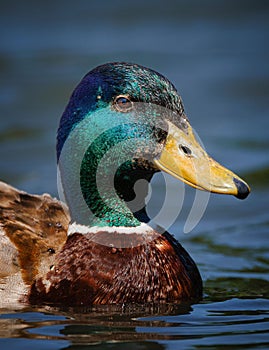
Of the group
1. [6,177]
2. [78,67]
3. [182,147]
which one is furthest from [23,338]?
[78,67]

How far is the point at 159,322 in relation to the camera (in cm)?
617

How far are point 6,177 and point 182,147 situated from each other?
5380 millimetres

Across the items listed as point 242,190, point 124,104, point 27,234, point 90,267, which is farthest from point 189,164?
point 27,234

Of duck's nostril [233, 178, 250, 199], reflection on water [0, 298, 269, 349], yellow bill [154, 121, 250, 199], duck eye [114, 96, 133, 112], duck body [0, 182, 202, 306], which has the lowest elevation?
reflection on water [0, 298, 269, 349]

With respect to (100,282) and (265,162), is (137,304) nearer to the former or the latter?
(100,282)

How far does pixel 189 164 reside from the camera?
6.39 m

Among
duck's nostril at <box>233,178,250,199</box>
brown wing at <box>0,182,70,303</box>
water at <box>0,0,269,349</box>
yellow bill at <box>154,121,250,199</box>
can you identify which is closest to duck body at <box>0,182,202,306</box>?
brown wing at <box>0,182,70,303</box>

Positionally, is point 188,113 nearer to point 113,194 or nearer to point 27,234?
point 113,194

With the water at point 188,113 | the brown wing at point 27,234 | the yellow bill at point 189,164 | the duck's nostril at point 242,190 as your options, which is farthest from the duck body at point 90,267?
the duck's nostril at point 242,190

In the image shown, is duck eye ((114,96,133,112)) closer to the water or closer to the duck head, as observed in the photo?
the duck head

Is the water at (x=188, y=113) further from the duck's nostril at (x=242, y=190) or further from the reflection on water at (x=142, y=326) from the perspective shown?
the duck's nostril at (x=242, y=190)

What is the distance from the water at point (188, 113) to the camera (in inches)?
236

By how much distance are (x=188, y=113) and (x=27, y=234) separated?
279 inches

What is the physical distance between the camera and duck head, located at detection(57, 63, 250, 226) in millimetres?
6391
